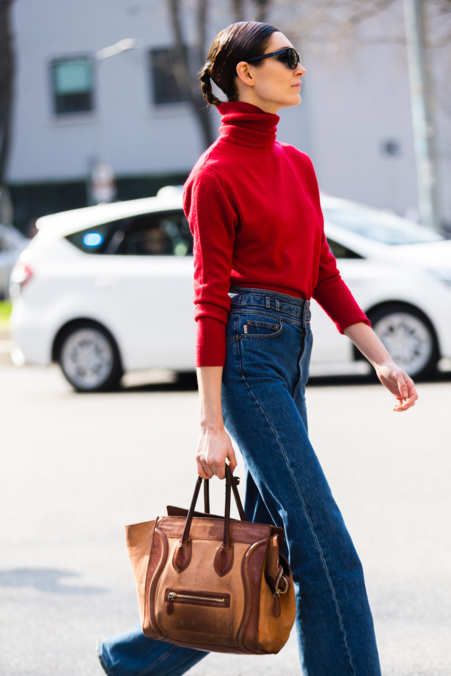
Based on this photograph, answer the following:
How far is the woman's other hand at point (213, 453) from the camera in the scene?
11.1 feet

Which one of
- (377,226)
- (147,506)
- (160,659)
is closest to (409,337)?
(377,226)

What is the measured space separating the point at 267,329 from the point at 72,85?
130 feet

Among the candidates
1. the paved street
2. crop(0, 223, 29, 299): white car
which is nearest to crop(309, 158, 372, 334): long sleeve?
the paved street

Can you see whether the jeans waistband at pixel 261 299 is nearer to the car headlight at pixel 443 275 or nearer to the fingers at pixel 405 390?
the fingers at pixel 405 390

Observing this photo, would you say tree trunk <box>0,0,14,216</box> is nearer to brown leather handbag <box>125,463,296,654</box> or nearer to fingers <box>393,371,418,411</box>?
fingers <box>393,371,418,411</box>

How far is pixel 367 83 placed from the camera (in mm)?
35688

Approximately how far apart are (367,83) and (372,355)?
107ft

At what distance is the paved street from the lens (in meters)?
4.95

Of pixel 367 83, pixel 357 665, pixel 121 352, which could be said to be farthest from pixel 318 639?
pixel 367 83

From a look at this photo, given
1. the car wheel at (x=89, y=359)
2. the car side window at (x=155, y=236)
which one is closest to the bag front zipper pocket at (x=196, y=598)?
the car side window at (x=155, y=236)

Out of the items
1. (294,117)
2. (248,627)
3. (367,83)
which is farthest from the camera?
(294,117)

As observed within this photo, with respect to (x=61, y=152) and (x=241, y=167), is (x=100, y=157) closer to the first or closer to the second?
(x=61, y=152)

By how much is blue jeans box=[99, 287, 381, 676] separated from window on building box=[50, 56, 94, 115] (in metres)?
39.3

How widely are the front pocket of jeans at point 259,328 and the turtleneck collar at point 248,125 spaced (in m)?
0.41
